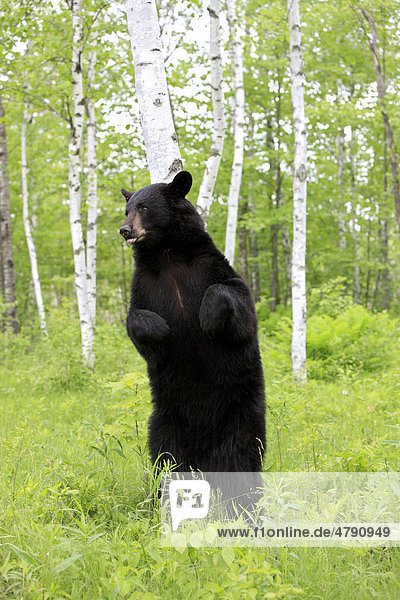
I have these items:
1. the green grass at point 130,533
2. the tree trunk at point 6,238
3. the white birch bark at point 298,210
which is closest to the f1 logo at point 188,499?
the green grass at point 130,533

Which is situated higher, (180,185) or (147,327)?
(180,185)

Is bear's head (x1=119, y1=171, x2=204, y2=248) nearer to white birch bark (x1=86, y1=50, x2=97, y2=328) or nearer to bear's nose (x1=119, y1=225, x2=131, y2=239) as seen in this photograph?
bear's nose (x1=119, y1=225, x2=131, y2=239)

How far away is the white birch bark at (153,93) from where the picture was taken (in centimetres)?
402

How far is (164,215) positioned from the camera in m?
3.23

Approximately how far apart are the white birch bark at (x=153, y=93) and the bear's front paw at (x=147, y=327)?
4.57 ft

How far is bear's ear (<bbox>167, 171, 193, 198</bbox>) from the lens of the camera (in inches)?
127

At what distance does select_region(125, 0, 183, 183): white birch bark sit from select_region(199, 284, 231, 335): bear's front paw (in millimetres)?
1420

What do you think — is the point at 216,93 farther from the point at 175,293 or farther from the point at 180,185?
the point at 175,293

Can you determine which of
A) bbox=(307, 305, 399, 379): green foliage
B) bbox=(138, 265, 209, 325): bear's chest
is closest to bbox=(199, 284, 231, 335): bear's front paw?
bbox=(138, 265, 209, 325): bear's chest

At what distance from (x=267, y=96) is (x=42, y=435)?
47.7ft

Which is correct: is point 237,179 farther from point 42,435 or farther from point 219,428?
point 219,428

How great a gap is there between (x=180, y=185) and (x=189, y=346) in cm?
102

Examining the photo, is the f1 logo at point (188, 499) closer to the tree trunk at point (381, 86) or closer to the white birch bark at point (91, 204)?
the white birch bark at point (91, 204)


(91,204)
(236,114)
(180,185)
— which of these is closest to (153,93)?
(180,185)
